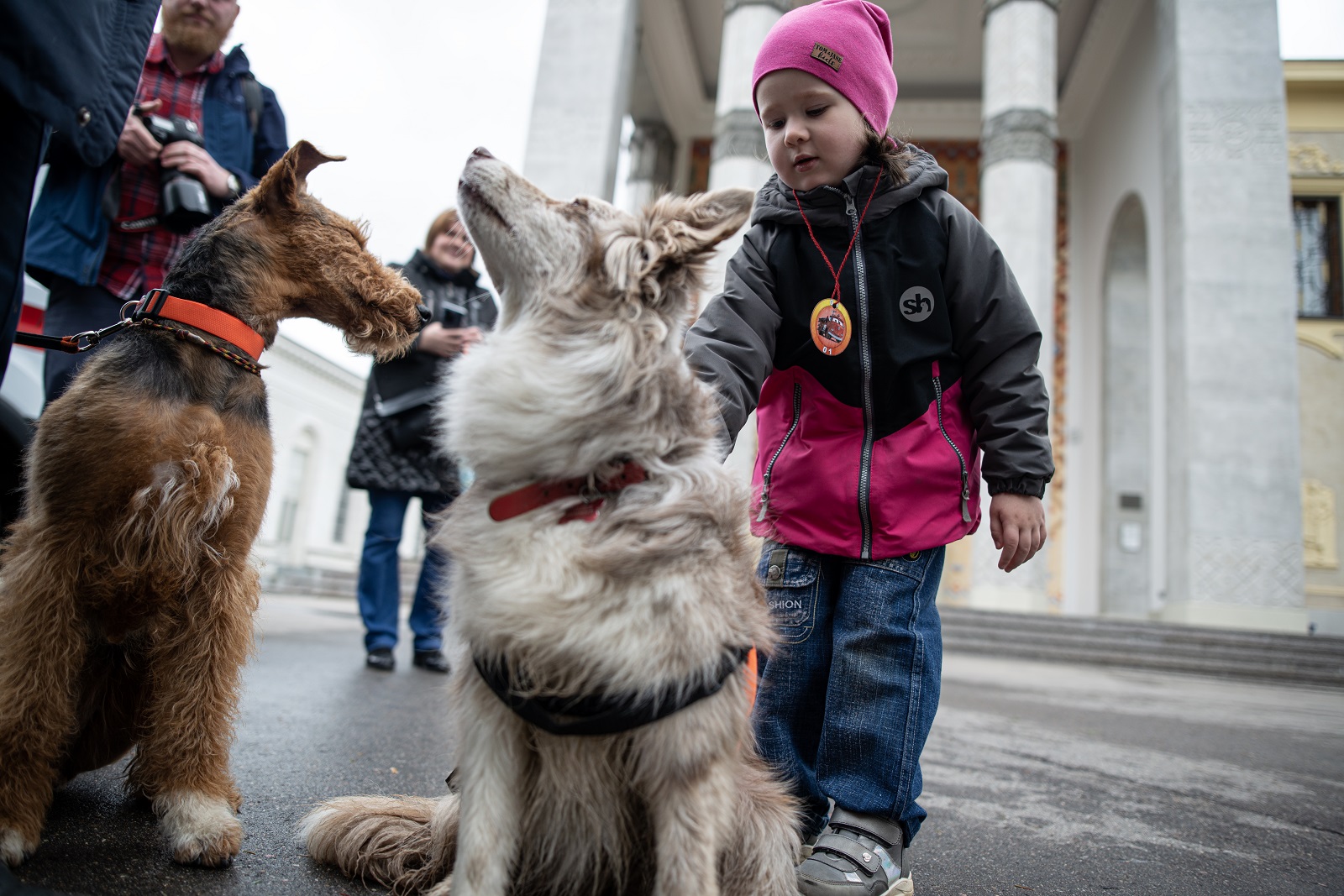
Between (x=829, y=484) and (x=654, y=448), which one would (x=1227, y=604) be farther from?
(x=654, y=448)

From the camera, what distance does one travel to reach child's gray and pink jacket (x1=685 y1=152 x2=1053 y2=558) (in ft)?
7.32

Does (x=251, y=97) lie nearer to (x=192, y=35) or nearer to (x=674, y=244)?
(x=192, y=35)

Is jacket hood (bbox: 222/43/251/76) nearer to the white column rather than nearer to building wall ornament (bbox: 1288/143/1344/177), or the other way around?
the white column

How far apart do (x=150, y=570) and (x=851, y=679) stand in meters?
1.68

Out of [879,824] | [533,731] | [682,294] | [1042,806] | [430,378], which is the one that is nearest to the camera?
[533,731]

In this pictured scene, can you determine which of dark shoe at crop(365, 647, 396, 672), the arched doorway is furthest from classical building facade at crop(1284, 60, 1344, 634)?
dark shoe at crop(365, 647, 396, 672)

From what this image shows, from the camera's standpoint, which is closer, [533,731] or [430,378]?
[533,731]

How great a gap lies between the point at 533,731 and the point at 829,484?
3.55 ft

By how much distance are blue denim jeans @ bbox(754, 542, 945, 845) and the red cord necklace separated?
578 millimetres

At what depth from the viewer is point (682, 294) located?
1.73m

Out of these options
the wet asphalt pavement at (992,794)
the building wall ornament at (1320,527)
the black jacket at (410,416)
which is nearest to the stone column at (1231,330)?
the building wall ornament at (1320,527)

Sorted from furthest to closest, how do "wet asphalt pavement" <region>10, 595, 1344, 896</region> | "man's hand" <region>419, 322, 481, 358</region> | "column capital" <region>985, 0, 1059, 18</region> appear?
"column capital" <region>985, 0, 1059, 18</region> < "man's hand" <region>419, 322, 481, 358</region> < "wet asphalt pavement" <region>10, 595, 1344, 896</region>

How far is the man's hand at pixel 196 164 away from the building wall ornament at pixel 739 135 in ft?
46.3

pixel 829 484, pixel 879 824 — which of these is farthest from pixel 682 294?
pixel 879 824
